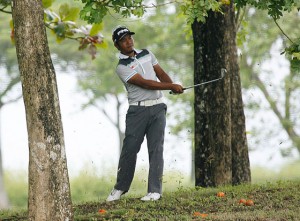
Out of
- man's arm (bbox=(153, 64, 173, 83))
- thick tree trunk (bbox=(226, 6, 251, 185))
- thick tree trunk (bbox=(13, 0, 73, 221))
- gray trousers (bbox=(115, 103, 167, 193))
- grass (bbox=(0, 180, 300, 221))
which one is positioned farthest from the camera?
thick tree trunk (bbox=(226, 6, 251, 185))

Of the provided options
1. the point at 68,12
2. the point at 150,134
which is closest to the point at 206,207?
the point at 150,134

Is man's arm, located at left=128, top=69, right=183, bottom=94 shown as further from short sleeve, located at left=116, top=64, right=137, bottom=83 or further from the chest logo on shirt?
the chest logo on shirt

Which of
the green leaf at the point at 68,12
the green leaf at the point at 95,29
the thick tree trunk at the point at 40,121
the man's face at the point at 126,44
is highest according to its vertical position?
the green leaf at the point at 68,12

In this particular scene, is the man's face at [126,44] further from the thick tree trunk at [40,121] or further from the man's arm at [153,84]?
the thick tree trunk at [40,121]

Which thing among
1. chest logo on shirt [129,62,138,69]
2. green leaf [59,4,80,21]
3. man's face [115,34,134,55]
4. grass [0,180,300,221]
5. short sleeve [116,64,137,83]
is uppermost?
green leaf [59,4,80,21]

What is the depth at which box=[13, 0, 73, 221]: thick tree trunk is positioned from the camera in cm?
800

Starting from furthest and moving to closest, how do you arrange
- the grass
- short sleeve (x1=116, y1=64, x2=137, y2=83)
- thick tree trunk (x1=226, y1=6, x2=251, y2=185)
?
thick tree trunk (x1=226, y1=6, x2=251, y2=185)
short sleeve (x1=116, y1=64, x2=137, y2=83)
the grass

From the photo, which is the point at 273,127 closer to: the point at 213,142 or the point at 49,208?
Result: the point at 213,142

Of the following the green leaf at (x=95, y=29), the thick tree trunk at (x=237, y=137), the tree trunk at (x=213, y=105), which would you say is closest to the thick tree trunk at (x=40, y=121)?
the green leaf at (x=95, y=29)

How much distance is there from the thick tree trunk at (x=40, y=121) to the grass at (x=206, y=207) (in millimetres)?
945

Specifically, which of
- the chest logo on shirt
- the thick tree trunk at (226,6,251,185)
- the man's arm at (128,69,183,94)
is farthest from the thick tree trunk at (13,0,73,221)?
the thick tree trunk at (226,6,251,185)

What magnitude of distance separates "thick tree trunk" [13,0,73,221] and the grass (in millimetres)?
945

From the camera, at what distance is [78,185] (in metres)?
30.5

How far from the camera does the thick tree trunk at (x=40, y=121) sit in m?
8.00
